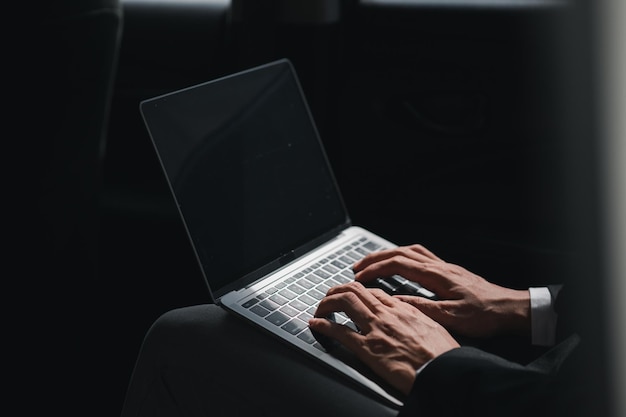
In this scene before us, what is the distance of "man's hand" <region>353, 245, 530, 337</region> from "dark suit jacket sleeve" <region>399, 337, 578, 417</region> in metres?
0.18

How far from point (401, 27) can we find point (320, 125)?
329mm

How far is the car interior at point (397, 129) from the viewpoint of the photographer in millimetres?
1786

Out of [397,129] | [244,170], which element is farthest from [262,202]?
[397,129]

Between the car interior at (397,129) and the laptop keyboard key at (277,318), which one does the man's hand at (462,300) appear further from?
the car interior at (397,129)

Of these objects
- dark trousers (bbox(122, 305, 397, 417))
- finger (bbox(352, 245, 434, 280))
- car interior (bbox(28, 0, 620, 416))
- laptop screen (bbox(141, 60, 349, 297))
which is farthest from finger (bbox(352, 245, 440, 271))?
car interior (bbox(28, 0, 620, 416))

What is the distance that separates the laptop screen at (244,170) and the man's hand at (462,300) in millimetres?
172

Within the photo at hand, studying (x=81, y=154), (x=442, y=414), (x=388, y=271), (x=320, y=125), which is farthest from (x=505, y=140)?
(x=442, y=414)

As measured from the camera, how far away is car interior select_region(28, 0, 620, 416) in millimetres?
1786

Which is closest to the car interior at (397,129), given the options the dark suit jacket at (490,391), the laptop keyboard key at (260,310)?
the laptop keyboard key at (260,310)

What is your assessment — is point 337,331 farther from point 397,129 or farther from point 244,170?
point 397,129

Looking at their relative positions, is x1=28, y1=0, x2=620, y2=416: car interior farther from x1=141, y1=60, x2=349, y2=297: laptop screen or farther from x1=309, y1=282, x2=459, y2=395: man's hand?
x1=309, y1=282, x2=459, y2=395: man's hand

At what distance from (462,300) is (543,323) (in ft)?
0.37

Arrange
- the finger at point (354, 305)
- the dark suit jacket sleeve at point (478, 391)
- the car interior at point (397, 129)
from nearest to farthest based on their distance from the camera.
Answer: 1. the dark suit jacket sleeve at point (478, 391)
2. the finger at point (354, 305)
3. the car interior at point (397, 129)

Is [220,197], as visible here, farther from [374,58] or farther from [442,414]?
[374,58]
